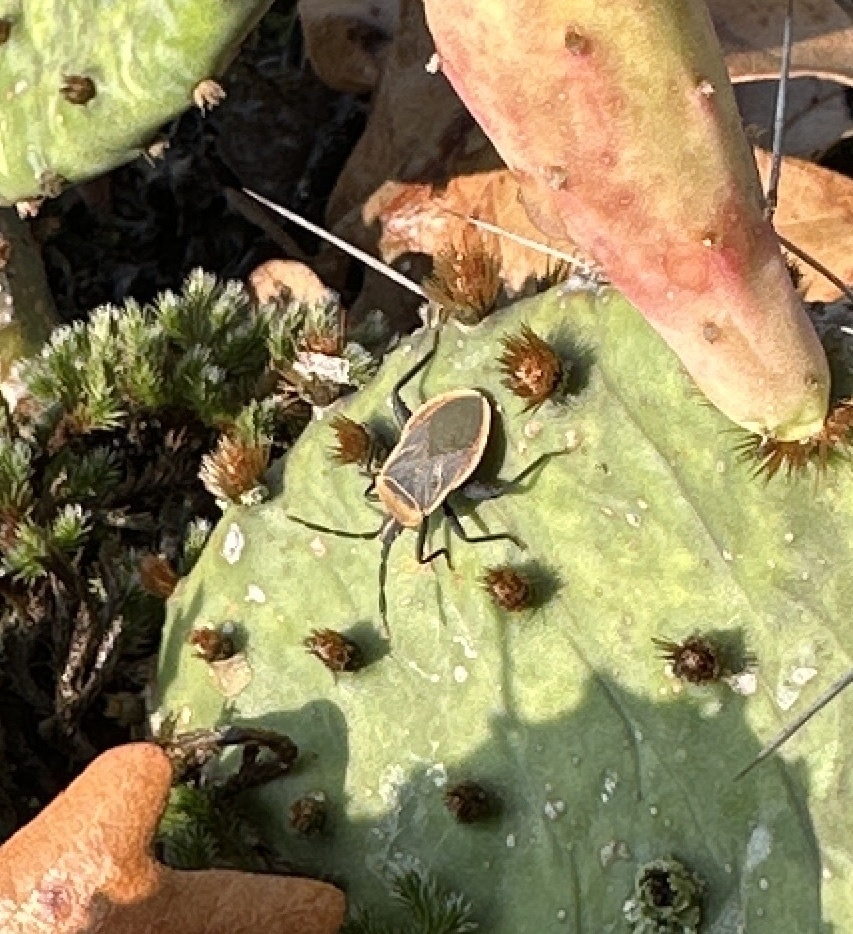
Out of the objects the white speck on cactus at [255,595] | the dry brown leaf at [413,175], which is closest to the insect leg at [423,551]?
the white speck on cactus at [255,595]

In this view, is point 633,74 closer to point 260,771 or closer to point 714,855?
point 714,855

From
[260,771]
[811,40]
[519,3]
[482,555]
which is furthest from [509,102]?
[811,40]

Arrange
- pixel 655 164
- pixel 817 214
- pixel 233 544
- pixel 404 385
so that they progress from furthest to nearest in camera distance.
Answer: pixel 817 214 → pixel 233 544 → pixel 404 385 → pixel 655 164

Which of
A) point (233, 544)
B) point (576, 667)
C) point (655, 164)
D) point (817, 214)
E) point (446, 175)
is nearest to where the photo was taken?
point (655, 164)

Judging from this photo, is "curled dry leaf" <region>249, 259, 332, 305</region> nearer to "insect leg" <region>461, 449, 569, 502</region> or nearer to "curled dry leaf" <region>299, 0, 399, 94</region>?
"curled dry leaf" <region>299, 0, 399, 94</region>

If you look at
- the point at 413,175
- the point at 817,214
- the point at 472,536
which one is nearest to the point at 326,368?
the point at 472,536

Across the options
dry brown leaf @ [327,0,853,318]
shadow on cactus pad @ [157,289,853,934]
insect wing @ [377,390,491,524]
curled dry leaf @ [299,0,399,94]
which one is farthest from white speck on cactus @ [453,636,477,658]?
curled dry leaf @ [299,0,399,94]

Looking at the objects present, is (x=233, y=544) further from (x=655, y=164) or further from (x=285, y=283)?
(x=655, y=164)
